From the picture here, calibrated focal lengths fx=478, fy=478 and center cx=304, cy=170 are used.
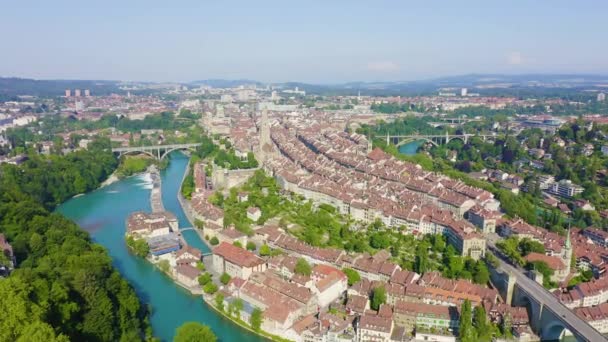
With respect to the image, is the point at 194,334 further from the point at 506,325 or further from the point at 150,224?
the point at 150,224

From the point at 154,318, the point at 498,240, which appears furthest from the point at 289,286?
the point at 498,240

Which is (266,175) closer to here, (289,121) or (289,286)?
(289,286)

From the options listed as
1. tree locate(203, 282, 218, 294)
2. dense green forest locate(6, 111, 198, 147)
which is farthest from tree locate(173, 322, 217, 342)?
dense green forest locate(6, 111, 198, 147)

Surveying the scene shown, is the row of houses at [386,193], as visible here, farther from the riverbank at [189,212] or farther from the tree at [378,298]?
the riverbank at [189,212]

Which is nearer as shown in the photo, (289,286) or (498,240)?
(289,286)

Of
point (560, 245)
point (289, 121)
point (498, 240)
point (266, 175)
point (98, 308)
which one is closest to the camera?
point (98, 308)

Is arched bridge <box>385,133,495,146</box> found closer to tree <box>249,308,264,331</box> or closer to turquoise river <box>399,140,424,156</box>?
turquoise river <box>399,140,424,156</box>

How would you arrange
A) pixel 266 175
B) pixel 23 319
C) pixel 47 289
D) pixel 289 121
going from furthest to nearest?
pixel 289 121 < pixel 266 175 < pixel 47 289 < pixel 23 319
